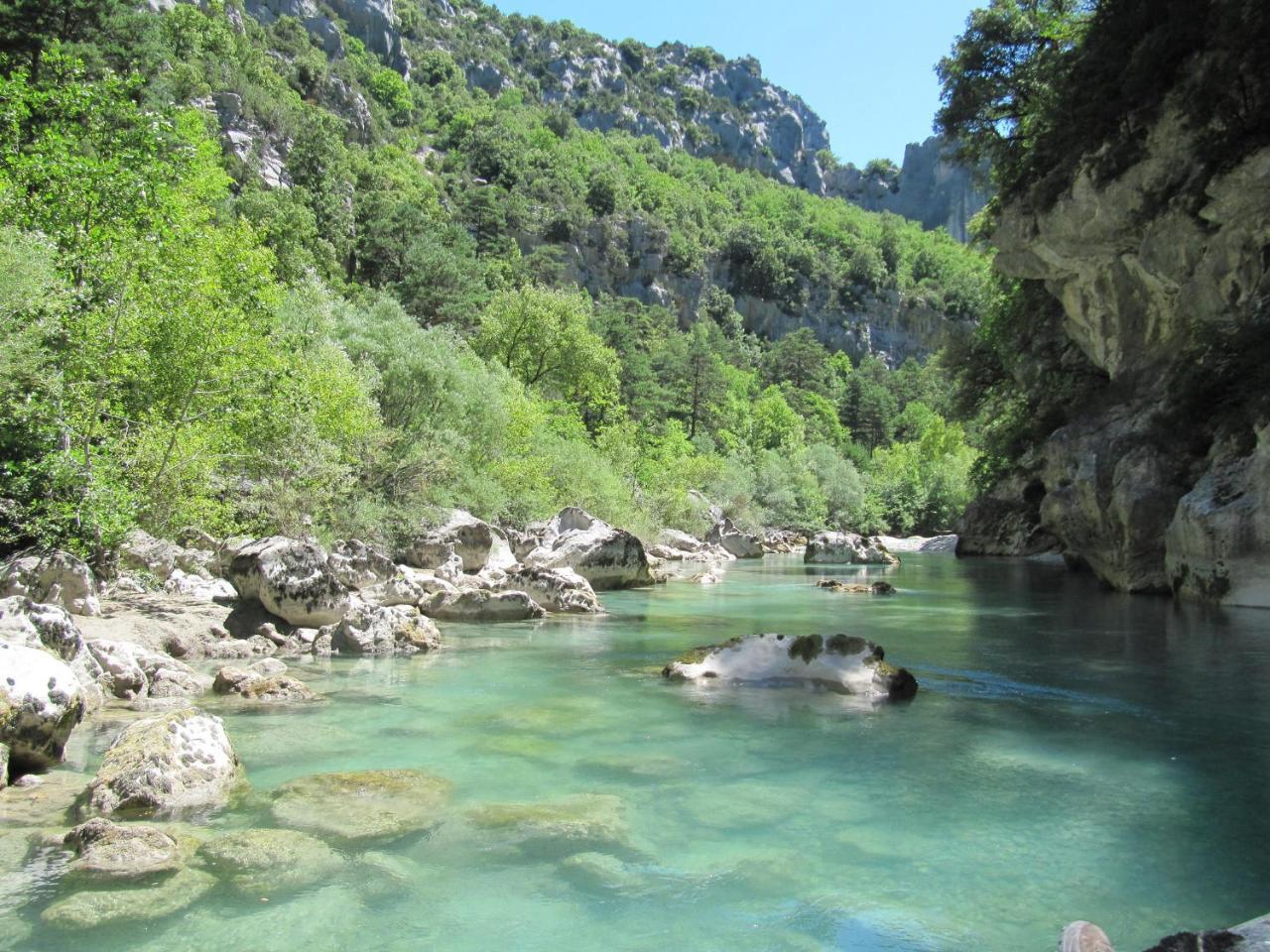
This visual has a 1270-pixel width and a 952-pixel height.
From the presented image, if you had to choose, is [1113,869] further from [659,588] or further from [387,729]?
[659,588]

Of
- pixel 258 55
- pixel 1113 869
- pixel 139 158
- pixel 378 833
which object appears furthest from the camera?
pixel 258 55

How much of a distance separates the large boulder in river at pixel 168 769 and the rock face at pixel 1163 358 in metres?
18.0

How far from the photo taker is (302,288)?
28391 millimetres

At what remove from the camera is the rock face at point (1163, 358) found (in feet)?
58.3

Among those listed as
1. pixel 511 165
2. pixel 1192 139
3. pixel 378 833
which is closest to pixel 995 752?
pixel 378 833

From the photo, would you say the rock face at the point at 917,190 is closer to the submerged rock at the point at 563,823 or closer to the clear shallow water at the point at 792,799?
the clear shallow water at the point at 792,799

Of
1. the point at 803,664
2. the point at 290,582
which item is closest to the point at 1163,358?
the point at 803,664

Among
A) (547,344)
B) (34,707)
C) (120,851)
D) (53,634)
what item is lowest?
(120,851)

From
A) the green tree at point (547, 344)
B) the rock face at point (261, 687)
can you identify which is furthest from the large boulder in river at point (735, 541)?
the rock face at point (261, 687)

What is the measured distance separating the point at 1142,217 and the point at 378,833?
23526 mm

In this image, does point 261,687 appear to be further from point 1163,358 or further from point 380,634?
point 1163,358

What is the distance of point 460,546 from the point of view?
22422 millimetres

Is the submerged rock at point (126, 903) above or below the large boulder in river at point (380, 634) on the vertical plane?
below

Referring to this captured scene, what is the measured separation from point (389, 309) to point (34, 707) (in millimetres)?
25728
